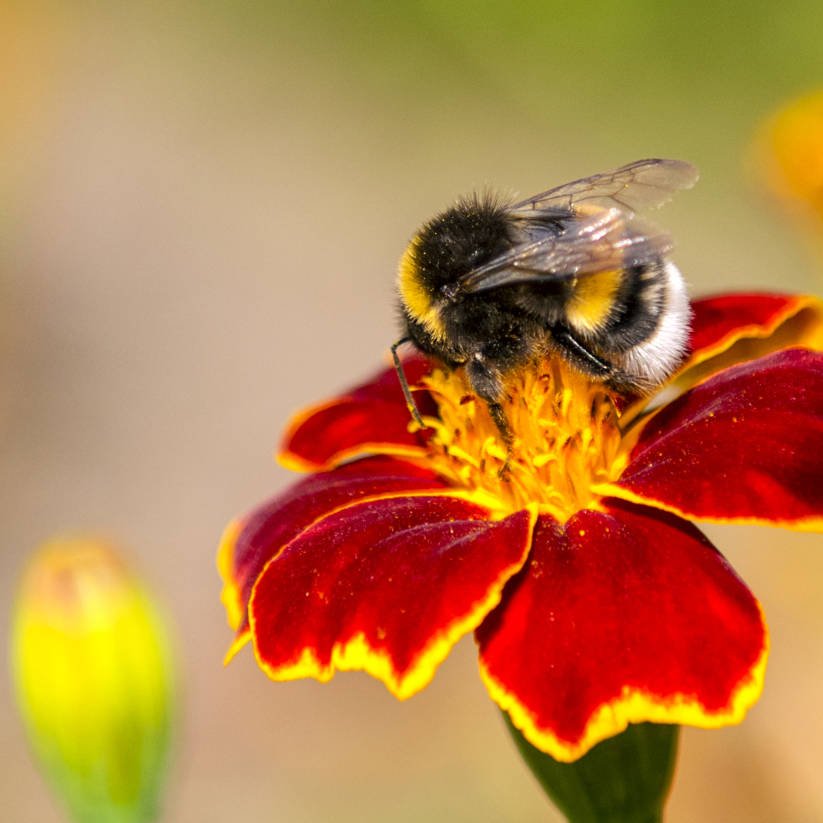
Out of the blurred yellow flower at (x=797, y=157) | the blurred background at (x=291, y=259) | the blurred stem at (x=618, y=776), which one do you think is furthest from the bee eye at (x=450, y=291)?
the blurred background at (x=291, y=259)

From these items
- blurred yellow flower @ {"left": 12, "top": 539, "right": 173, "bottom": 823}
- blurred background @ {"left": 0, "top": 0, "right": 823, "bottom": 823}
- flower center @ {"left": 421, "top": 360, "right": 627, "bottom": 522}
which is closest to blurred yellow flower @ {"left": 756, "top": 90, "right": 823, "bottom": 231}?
blurred background @ {"left": 0, "top": 0, "right": 823, "bottom": 823}

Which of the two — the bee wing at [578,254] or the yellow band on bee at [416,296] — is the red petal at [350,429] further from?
the bee wing at [578,254]

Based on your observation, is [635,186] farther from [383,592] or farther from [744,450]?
[383,592]

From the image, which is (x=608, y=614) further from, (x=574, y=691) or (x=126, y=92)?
(x=126, y=92)

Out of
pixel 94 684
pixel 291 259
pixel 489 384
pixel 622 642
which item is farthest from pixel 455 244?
pixel 291 259

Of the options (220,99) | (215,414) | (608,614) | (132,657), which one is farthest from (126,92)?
(608,614)

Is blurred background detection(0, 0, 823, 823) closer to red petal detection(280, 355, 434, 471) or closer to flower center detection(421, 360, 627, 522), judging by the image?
red petal detection(280, 355, 434, 471)
